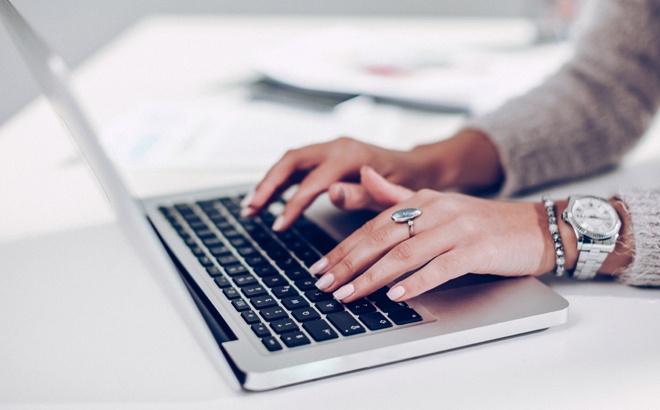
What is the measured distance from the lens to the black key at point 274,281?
1.94 ft

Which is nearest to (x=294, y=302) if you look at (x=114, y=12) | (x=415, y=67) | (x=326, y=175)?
(x=326, y=175)

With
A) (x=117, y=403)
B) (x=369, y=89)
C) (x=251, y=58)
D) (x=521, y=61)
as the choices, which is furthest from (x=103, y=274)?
(x=521, y=61)

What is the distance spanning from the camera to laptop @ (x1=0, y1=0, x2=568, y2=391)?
0.45 m

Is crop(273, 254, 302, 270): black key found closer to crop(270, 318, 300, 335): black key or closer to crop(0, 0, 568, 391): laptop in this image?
crop(0, 0, 568, 391): laptop

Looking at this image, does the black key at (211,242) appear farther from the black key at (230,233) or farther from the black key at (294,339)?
the black key at (294,339)

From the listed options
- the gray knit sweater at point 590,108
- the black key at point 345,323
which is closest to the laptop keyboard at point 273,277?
the black key at point 345,323

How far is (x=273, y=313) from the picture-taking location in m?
0.54

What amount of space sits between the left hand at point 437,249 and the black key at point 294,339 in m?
0.06

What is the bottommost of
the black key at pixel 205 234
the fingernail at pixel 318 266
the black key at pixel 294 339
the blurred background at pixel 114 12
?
the black key at pixel 294 339

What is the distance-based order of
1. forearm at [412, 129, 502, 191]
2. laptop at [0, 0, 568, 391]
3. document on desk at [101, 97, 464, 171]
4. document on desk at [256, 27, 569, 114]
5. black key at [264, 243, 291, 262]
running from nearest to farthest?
laptop at [0, 0, 568, 391]
black key at [264, 243, 291, 262]
forearm at [412, 129, 502, 191]
document on desk at [101, 97, 464, 171]
document on desk at [256, 27, 569, 114]

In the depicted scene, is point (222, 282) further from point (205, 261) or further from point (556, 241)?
point (556, 241)

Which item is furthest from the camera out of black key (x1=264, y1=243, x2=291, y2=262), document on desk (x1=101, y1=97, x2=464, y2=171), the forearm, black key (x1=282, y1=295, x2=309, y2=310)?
document on desk (x1=101, y1=97, x2=464, y2=171)

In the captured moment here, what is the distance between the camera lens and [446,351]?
0.53 m

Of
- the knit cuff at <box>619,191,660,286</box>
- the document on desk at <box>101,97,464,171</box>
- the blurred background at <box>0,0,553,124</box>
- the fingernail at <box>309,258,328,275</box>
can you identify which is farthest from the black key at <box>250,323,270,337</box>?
the blurred background at <box>0,0,553,124</box>
